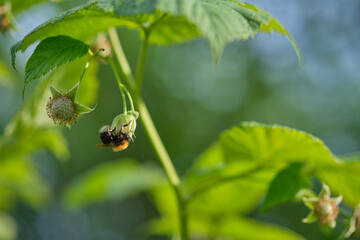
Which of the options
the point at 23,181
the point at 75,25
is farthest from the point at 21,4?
the point at 23,181

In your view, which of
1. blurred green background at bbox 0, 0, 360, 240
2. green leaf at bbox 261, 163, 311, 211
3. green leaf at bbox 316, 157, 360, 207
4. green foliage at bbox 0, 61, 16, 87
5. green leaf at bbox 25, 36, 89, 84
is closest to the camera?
green leaf at bbox 25, 36, 89, 84

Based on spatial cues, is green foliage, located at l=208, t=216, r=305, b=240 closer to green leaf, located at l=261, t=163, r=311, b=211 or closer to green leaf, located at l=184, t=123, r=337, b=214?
green leaf, located at l=184, t=123, r=337, b=214

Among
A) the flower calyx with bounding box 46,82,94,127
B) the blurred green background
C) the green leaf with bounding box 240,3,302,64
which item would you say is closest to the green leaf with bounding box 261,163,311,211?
the green leaf with bounding box 240,3,302,64

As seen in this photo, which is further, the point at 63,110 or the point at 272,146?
the point at 272,146

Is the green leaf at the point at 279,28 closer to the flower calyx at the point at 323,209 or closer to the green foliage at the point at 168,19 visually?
the green foliage at the point at 168,19

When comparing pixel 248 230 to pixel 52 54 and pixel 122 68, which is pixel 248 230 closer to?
pixel 122 68

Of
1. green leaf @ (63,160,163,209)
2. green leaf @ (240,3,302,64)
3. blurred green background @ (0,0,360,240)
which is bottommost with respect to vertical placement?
blurred green background @ (0,0,360,240)
